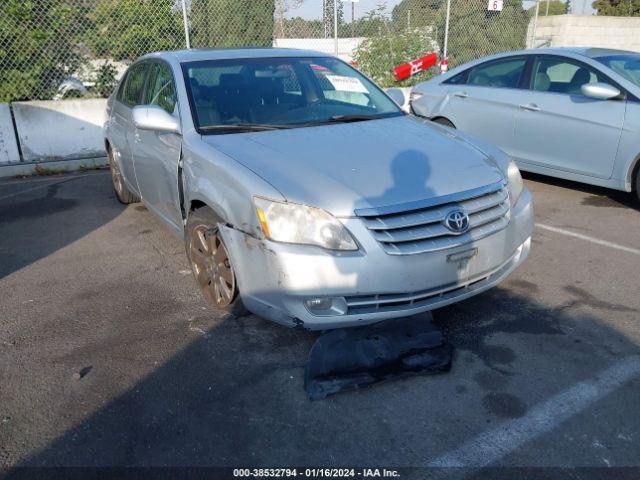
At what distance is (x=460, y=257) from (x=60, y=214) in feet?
15.8

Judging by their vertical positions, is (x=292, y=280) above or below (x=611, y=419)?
above

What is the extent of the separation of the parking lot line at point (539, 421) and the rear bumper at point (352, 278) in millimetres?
723

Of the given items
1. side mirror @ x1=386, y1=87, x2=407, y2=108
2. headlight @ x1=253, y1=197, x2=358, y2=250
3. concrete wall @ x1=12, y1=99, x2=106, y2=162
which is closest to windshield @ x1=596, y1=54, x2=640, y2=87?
side mirror @ x1=386, y1=87, x2=407, y2=108

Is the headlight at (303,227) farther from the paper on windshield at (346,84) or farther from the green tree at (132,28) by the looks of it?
the green tree at (132,28)

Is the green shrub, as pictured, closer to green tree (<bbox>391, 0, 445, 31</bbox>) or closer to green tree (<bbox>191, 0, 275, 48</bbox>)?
green tree (<bbox>391, 0, 445, 31</bbox>)

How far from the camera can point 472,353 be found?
316 centimetres

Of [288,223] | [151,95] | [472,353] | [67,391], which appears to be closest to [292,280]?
[288,223]

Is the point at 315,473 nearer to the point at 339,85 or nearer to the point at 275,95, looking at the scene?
the point at 275,95

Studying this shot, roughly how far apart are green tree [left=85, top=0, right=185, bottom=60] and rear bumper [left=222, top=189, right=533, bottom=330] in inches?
280

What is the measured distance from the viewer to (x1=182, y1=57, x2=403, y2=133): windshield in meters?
3.94

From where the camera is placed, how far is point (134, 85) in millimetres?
5379

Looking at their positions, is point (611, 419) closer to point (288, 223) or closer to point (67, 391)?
point (288, 223)

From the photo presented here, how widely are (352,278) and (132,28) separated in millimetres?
7868

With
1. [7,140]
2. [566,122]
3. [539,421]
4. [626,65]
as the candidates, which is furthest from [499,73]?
[7,140]
